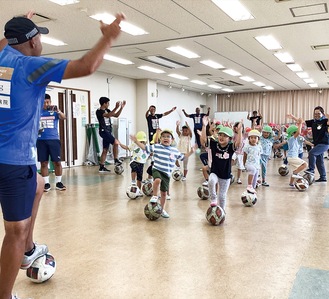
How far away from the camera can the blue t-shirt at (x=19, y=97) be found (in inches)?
73.1

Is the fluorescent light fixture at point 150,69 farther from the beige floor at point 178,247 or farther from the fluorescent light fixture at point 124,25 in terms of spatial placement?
the beige floor at point 178,247

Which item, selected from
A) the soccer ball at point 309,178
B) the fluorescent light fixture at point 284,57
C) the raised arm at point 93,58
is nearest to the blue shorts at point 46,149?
the raised arm at point 93,58

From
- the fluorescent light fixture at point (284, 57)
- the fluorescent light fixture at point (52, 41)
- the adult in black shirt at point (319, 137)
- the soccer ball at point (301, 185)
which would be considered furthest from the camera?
the fluorescent light fixture at point (284, 57)

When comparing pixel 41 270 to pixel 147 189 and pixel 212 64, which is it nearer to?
pixel 147 189

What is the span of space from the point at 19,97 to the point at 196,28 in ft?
18.3

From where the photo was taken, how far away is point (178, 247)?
361cm

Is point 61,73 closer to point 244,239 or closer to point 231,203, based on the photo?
point 244,239

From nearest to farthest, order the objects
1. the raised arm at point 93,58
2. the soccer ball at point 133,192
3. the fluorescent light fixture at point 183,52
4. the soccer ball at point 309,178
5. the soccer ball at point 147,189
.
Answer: the raised arm at point 93,58, the soccer ball at point 133,192, the soccer ball at point 147,189, the soccer ball at point 309,178, the fluorescent light fixture at point 183,52

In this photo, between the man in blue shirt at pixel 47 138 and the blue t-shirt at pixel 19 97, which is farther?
the man in blue shirt at pixel 47 138

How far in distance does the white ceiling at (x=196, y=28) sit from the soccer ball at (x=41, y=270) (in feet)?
13.3

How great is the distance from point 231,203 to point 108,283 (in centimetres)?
341

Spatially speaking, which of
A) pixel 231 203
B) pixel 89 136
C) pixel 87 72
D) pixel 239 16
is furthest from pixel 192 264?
pixel 89 136

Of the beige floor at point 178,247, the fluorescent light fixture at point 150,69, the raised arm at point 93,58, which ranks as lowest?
the beige floor at point 178,247

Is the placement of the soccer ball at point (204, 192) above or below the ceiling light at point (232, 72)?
below
